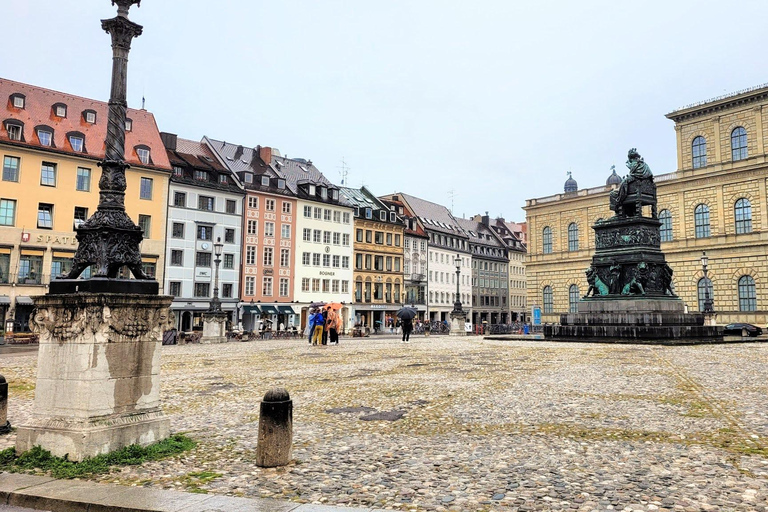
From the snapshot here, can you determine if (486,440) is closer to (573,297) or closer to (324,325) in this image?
(324,325)

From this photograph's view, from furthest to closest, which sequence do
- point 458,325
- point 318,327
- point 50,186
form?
point 458,325 → point 50,186 → point 318,327

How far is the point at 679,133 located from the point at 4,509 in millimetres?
70716

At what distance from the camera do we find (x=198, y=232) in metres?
53.2

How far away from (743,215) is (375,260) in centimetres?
3885

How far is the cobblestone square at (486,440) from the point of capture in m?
5.07

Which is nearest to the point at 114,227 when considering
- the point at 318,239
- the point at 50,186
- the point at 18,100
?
the point at 50,186

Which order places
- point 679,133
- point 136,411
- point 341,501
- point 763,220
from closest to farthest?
point 341,501
point 136,411
point 763,220
point 679,133

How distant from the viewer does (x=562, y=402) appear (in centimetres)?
951

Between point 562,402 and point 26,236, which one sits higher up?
point 26,236

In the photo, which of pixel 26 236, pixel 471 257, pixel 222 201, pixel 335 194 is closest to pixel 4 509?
pixel 26 236

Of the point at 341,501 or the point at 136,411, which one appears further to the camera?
the point at 136,411

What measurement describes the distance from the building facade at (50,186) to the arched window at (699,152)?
52.8 meters

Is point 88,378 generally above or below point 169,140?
below

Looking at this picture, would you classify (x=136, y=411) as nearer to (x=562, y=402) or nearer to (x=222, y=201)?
(x=562, y=402)
